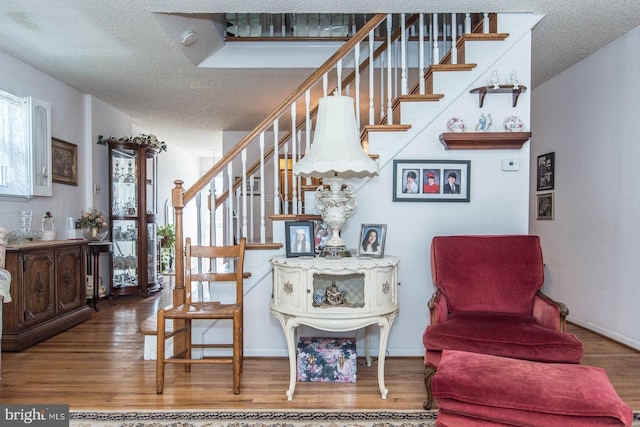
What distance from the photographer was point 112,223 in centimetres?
578

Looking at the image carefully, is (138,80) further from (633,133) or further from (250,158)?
(633,133)

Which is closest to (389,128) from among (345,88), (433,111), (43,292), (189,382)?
(433,111)

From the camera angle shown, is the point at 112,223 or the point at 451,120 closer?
the point at 451,120

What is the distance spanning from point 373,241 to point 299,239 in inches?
19.4

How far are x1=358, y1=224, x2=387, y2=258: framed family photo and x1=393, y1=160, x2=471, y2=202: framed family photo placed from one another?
0.53 m

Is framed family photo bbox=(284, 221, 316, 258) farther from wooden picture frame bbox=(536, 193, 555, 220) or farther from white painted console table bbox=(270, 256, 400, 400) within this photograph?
wooden picture frame bbox=(536, 193, 555, 220)

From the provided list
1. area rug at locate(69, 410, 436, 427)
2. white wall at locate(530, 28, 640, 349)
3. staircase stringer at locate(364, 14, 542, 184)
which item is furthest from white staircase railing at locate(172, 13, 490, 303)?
white wall at locate(530, 28, 640, 349)

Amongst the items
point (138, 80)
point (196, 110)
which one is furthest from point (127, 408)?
point (196, 110)

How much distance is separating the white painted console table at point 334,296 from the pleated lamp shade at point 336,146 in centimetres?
56

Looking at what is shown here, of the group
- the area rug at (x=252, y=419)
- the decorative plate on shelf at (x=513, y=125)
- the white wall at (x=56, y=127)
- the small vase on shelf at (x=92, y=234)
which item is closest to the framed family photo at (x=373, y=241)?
the area rug at (x=252, y=419)

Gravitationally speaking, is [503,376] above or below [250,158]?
below

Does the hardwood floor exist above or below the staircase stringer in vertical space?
below

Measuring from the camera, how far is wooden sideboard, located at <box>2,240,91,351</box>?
3453 mm

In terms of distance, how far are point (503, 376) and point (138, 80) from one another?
4707mm
